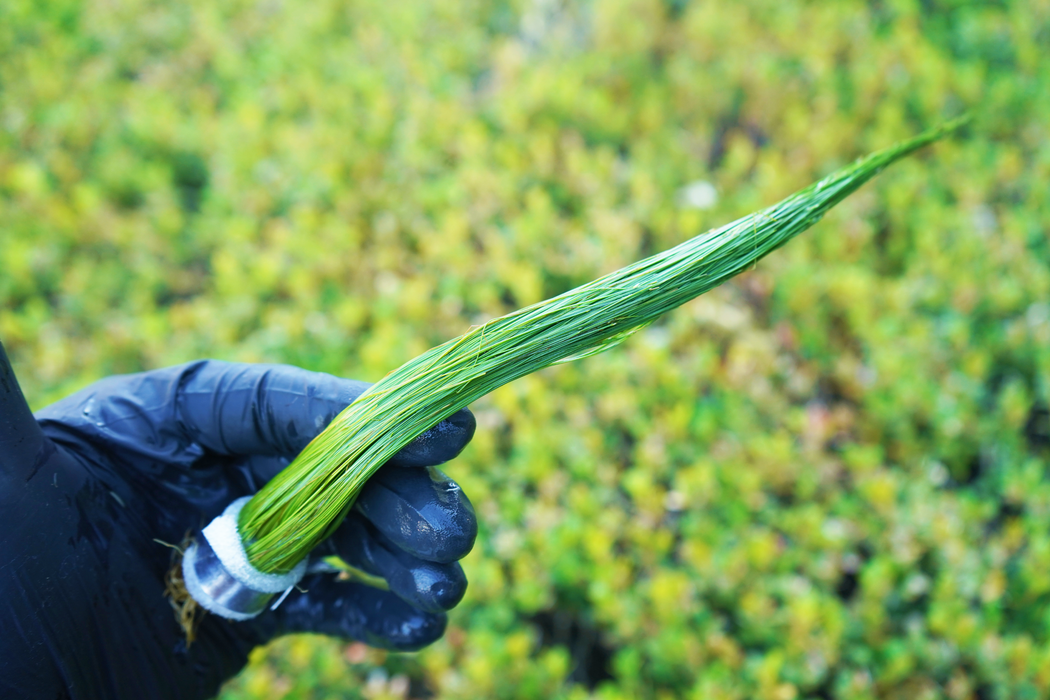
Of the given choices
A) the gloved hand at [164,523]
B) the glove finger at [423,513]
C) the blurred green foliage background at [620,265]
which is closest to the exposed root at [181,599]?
the gloved hand at [164,523]

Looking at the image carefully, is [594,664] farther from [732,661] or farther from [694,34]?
[694,34]

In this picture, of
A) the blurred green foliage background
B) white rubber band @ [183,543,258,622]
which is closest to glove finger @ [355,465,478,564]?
white rubber band @ [183,543,258,622]

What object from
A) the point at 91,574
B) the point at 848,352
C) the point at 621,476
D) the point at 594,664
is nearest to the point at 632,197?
the point at 848,352

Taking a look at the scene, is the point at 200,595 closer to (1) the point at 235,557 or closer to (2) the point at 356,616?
(1) the point at 235,557

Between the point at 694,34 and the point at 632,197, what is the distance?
1071 millimetres

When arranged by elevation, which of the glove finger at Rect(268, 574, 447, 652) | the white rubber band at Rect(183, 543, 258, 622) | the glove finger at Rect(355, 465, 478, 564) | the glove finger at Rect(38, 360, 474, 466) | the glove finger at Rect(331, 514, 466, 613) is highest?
the glove finger at Rect(38, 360, 474, 466)

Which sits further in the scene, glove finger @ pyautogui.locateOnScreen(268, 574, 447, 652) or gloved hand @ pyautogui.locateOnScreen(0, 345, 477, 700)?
glove finger @ pyautogui.locateOnScreen(268, 574, 447, 652)

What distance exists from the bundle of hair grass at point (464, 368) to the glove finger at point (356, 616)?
0.27 metres

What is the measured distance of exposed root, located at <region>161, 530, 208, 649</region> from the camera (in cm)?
121

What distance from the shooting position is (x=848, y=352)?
218 centimetres

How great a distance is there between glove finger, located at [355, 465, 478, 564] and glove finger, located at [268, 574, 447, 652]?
314 mm

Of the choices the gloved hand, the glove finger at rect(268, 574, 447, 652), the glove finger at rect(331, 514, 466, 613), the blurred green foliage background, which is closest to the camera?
the gloved hand

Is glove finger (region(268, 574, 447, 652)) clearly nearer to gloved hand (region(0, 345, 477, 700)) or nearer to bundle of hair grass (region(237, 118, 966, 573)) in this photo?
gloved hand (region(0, 345, 477, 700))

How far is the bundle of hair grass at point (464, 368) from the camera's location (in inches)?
43.3
